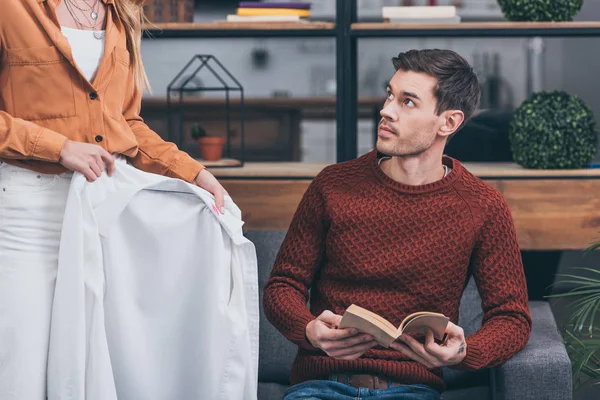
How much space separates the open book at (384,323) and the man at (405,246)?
25 centimetres

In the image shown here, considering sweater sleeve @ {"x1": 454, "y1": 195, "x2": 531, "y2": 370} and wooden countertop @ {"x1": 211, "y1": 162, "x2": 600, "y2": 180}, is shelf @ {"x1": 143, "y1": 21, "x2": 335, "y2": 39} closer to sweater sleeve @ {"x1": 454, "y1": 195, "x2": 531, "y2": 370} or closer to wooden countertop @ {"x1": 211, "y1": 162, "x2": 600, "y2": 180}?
wooden countertop @ {"x1": 211, "y1": 162, "x2": 600, "y2": 180}

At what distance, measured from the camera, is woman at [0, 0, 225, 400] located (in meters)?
1.78

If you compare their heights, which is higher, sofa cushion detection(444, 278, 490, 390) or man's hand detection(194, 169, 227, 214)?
man's hand detection(194, 169, 227, 214)

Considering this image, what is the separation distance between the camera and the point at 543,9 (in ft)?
9.21

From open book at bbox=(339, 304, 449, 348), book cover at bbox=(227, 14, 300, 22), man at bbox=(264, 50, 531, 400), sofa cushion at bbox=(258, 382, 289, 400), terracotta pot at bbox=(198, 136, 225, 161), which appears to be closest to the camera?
open book at bbox=(339, 304, 449, 348)

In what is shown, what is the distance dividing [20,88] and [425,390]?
1016mm

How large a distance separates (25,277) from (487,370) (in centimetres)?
120

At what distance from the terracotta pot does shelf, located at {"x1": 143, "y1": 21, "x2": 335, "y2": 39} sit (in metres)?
0.34

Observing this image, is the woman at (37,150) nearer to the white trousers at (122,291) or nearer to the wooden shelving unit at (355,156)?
the white trousers at (122,291)

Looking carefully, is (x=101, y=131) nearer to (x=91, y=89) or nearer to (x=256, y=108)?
(x=91, y=89)

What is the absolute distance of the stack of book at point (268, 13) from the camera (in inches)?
112

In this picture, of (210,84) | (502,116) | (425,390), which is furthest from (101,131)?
(210,84)

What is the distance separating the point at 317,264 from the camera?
201 cm

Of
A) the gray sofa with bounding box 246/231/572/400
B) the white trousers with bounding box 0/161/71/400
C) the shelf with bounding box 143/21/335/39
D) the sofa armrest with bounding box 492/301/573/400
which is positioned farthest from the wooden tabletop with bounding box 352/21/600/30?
the white trousers with bounding box 0/161/71/400
